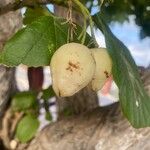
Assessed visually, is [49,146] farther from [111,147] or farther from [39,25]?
[39,25]

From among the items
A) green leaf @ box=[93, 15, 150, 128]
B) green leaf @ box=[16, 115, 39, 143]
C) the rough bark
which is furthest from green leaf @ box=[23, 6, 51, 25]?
green leaf @ box=[16, 115, 39, 143]

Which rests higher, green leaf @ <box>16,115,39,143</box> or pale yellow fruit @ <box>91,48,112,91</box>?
pale yellow fruit @ <box>91,48,112,91</box>

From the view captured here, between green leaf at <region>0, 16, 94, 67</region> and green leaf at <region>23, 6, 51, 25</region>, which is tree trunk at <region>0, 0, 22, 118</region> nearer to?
green leaf at <region>23, 6, 51, 25</region>

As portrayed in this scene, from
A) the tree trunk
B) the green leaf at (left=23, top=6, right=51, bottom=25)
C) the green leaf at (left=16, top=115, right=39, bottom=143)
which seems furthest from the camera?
the green leaf at (left=16, top=115, right=39, bottom=143)

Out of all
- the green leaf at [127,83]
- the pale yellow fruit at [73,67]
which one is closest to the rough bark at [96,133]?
the green leaf at [127,83]

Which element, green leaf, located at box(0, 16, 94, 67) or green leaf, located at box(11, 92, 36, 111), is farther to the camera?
green leaf, located at box(11, 92, 36, 111)

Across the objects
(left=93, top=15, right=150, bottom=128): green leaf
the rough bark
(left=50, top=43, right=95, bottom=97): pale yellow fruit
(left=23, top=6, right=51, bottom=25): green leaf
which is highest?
(left=23, top=6, right=51, bottom=25): green leaf

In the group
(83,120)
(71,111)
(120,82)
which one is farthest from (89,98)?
(120,82)
